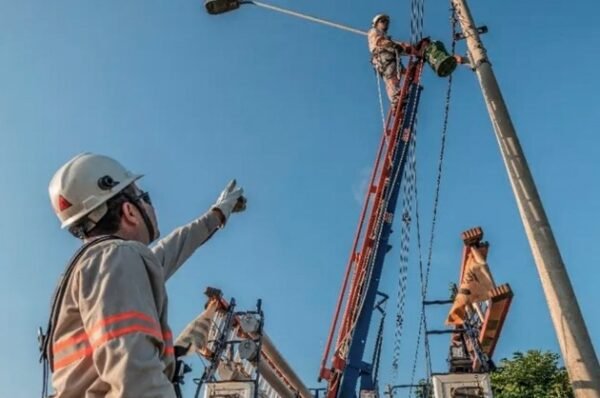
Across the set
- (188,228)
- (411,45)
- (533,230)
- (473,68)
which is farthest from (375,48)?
(188,228)

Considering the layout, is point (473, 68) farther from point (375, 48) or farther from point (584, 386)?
point (375, 48)

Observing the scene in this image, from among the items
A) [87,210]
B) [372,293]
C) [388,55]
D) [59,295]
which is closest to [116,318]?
[59,295]

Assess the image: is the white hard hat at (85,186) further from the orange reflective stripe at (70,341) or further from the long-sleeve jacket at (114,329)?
the orange reflective stripe at (70,341)

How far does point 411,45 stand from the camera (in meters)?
11.2

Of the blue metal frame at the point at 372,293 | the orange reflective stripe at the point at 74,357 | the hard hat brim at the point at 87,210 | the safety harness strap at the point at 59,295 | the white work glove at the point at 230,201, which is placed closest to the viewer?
the orange reflective stripe at the point at 74,357

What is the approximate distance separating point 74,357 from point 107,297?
25 centimetres

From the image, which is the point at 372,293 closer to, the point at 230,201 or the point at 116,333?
the point at 230,201

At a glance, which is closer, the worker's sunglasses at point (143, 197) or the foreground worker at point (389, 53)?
the worker's sunglasses at point (143, 197)

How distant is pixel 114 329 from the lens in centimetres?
138

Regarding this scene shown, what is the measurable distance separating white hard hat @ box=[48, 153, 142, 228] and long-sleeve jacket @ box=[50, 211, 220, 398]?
1.25 feet

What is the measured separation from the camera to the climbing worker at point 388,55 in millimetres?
11125

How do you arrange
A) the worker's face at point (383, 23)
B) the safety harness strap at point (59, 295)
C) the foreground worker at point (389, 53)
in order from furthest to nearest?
the worker's face at point (383, 23)
the foreground worker at point (389, 53)
the safety harness strap at point (59, 295)

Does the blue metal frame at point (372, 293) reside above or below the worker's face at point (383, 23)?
below

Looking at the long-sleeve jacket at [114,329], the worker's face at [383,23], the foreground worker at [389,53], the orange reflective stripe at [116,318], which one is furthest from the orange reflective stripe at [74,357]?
the worker's face at [383,23]
